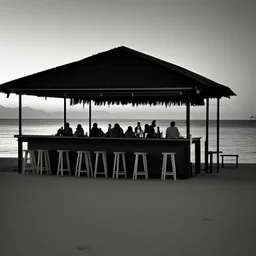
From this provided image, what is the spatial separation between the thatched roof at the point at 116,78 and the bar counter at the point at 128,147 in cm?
131

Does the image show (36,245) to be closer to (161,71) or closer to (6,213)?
(6,213)

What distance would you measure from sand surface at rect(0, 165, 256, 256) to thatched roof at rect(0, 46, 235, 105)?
2.49 metres

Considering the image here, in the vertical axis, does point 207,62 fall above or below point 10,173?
above

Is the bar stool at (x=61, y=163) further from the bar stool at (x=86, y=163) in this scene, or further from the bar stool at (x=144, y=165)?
the bar stool at (x=144, y=165)

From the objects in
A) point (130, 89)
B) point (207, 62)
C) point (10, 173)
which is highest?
point (207, 62)

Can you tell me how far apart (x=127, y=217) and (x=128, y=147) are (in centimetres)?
650

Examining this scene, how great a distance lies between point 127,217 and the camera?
924 cm

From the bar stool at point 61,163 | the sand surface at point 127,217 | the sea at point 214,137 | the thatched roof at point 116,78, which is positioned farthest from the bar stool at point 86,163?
the sea at point 214,137

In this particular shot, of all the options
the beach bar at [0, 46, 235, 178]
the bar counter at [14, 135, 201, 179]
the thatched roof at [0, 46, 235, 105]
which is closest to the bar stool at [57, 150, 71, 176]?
the bar counter at [14, 135, 201, 179]

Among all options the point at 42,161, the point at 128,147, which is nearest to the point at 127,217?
the point at 128,147

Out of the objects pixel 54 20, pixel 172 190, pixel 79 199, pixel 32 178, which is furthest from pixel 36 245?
pixel 54 20

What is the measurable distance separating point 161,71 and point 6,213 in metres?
7.03

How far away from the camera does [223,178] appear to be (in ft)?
51.0

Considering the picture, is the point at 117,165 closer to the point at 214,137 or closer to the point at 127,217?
the point at 127,217
